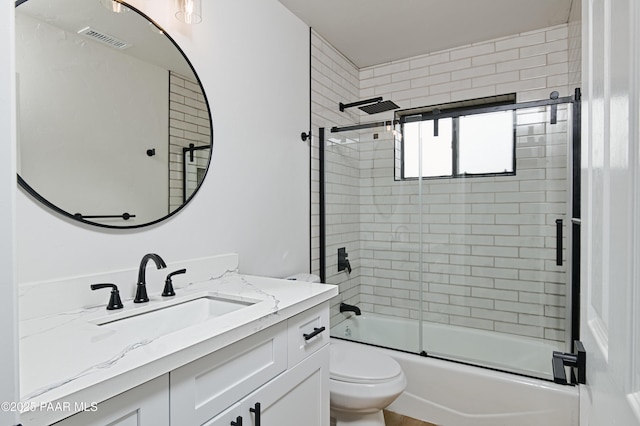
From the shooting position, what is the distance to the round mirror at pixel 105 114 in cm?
112

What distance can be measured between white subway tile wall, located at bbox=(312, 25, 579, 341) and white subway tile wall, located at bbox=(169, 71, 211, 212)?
1.15 meters

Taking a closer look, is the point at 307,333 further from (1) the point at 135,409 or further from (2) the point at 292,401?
(1) the point at 135,409

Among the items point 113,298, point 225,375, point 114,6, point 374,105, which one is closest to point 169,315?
point 113,298

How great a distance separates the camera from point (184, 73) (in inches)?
62.7

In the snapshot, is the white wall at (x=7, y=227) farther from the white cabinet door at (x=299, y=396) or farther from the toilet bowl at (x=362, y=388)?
the toilet bowl at (x=362, y=388)

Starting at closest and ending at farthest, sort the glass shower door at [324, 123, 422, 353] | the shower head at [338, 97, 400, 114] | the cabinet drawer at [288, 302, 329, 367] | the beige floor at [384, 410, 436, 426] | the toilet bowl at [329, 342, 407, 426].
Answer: the cabinet drawer at [288, 302, 329, 367] → the toilet bowl at [329, 342, 407, 426] → the beige floor at [384, 410, 436, 426] → the shower head at [338, 97, 400, 114] → the glass shower door at [324, 123, 422, 353]

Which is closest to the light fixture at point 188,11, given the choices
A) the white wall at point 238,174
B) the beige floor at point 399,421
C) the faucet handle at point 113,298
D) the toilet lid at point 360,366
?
the white wall at point 238,174

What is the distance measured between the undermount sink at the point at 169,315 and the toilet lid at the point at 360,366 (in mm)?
789

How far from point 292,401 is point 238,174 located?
1.16 m

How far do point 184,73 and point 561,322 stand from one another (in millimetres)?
2797

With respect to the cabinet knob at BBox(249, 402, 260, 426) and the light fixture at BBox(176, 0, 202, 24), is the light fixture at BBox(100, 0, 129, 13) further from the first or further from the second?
the cabinet knob at BBox(249, 402, 260, 426)

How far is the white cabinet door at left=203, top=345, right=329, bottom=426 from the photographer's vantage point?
100 cm

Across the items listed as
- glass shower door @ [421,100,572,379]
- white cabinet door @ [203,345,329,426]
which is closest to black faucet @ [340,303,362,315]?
glass shower door @ [421,100,572,379]

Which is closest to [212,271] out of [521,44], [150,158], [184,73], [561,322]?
[150,158]
